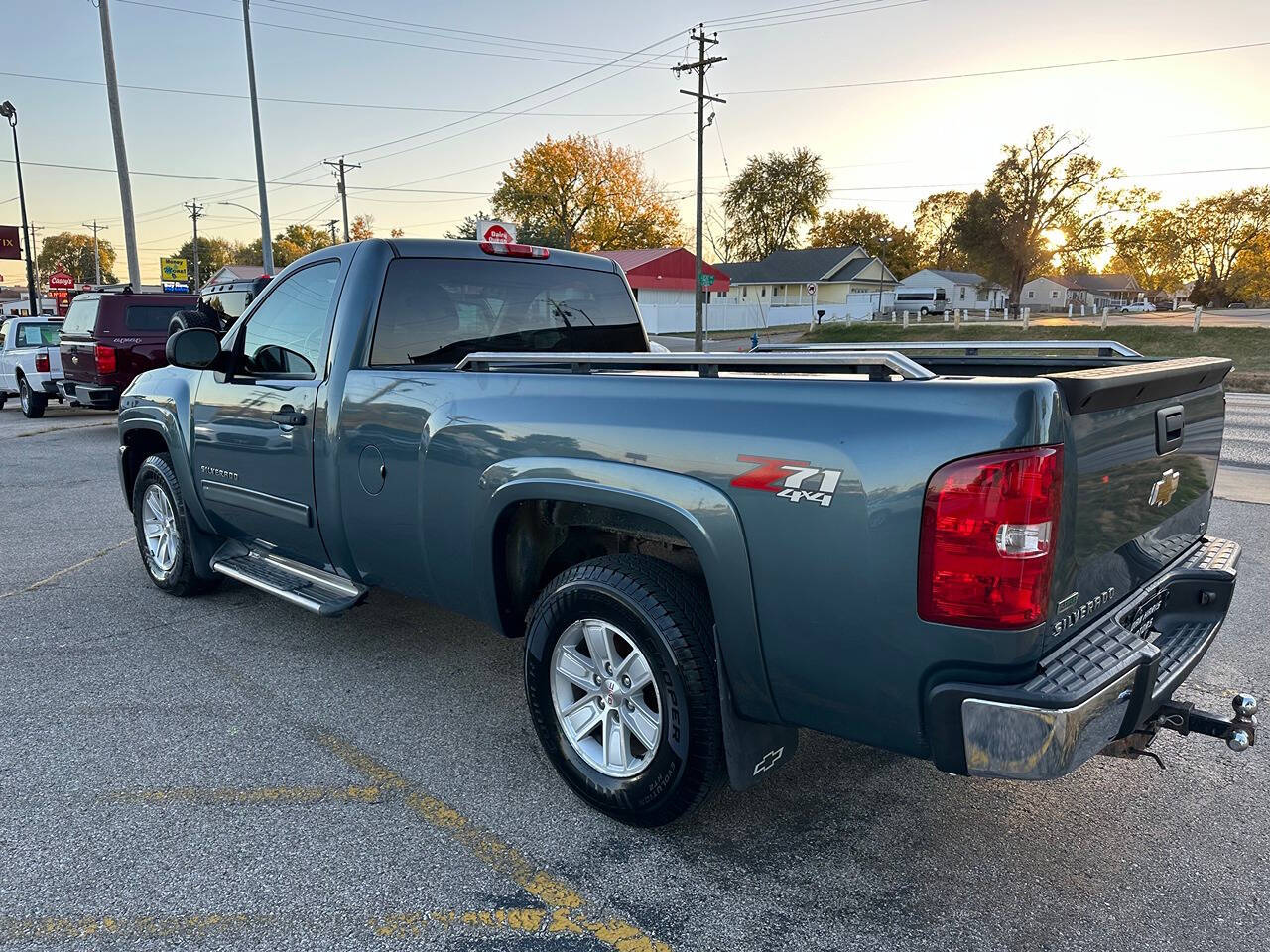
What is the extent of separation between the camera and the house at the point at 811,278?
64.9 meters

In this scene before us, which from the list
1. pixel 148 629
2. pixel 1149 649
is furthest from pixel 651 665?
pixel 148 629

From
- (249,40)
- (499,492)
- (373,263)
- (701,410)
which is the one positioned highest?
(249,40)

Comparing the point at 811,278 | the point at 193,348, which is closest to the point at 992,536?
the point at 193,348

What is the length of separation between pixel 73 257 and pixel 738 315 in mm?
121392

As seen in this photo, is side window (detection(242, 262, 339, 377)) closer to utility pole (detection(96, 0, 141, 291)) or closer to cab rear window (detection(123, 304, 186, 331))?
cab rear window (detection(123, 304, 186, 331))

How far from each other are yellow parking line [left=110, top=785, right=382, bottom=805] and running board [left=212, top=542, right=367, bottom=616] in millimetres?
842

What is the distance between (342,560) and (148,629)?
1.66 m

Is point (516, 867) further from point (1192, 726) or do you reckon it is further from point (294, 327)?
point (294, 327)

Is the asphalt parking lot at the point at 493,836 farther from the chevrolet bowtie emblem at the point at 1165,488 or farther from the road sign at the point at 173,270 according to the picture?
the road sign at the point at 173,270

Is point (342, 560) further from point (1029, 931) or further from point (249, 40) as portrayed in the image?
point (249, 40)

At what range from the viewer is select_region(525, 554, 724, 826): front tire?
106 inches

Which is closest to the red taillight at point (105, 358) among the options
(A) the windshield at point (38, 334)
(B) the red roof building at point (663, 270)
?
(A) the windshield at point (38, 334)

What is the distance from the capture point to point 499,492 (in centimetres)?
315

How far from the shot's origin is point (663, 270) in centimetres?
5022
